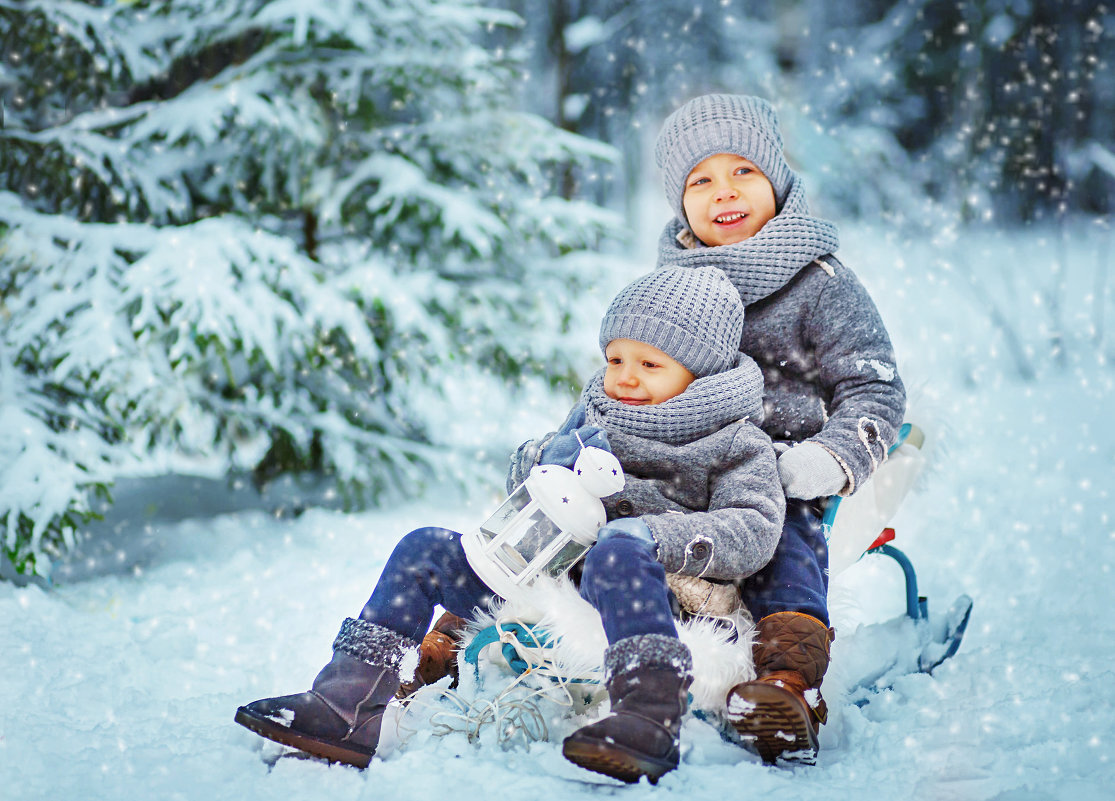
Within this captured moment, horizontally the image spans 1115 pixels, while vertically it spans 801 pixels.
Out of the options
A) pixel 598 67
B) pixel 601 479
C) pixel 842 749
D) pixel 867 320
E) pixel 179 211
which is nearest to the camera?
pixel 601 479

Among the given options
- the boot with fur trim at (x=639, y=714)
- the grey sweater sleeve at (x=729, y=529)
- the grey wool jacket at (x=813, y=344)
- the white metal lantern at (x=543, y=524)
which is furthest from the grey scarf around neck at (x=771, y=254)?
the boot with fur trim at (x=639, y=714)

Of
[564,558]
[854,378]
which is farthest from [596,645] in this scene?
[854,378]

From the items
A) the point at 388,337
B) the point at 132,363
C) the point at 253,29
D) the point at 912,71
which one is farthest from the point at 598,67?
the point at 132,363

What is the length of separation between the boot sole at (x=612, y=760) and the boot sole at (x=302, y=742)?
1.42 feet

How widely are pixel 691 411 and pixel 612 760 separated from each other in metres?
0.74

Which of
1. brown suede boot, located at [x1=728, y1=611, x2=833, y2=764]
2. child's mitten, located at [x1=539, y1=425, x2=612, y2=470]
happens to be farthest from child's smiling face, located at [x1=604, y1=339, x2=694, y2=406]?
brown suede boot, located at [x1=728, y1=611, x2=833, y2=764]

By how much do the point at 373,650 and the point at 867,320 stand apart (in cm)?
143

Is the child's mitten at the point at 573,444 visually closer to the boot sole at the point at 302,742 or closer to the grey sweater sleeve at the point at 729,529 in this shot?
the grey sweater sleeve at the point at 729,529

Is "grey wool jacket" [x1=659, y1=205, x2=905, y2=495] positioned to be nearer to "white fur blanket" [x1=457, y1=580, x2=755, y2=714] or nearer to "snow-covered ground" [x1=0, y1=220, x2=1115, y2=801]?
"snow-covered ground" [x1=0, y1=220, x2=1115, y2=801]

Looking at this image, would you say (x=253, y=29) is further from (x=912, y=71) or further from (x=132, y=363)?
(x=912, y=71)

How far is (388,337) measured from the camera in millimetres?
4188

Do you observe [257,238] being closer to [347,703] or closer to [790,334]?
[790,334]

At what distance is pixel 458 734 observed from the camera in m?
1.83

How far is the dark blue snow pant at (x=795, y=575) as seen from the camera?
189cm
